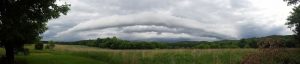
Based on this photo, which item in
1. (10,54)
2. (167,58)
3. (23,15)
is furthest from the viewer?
(167,58)

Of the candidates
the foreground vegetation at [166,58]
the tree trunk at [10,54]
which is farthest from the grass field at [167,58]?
the tree trunk at [10,54]

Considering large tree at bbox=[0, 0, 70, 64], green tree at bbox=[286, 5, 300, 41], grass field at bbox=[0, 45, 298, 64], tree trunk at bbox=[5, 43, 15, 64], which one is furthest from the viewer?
green tree at bbox=[286, 5, 300, 41]

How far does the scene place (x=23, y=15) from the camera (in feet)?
133

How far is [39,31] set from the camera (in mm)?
47438

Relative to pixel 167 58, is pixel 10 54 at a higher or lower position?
higher

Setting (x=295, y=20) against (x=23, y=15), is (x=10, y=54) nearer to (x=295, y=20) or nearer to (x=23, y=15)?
(x=23, y=15)

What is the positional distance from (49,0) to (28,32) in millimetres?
3767

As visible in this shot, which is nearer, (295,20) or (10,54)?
(10,54)

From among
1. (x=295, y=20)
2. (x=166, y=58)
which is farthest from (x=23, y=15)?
(x=295, y=20)

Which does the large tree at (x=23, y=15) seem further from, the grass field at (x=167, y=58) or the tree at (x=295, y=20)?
the tree at (x=295, y=20)

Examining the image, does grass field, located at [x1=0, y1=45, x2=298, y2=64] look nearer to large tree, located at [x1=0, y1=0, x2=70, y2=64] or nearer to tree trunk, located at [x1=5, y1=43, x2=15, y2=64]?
tree trunk, located at [x1=5, y1=43, x2=15, y2=64]

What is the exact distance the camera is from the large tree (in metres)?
39.3

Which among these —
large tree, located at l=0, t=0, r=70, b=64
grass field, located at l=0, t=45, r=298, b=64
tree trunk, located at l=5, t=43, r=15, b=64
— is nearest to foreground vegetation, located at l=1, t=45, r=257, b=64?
grass field, located at l=0, t=45, r=298, b=64

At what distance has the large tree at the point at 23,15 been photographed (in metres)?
39.3
